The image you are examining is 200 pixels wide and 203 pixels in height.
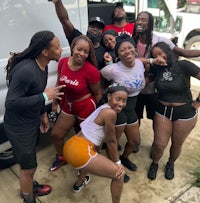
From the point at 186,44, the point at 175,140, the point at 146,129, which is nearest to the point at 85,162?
the point at 175,140

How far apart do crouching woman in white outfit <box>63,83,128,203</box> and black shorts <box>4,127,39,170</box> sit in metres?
0.31

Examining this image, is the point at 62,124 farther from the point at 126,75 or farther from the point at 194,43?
the point at 194,43

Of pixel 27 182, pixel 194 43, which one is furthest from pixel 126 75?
pixel 194 43

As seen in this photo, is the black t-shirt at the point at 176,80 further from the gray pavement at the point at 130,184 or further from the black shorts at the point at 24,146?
the black shorts at the point at 24,146

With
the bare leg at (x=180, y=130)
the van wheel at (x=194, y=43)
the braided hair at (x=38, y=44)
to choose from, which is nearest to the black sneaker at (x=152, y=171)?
the bare leg at (x=180, y=130)

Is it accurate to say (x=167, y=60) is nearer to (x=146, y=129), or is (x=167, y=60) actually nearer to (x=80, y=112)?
(x=80, y=112)

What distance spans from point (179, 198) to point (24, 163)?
168cm

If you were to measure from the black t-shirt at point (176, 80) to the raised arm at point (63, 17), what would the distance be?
103 cm

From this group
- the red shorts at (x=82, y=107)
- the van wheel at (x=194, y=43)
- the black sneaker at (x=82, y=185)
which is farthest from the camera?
the van wheel at (x=194, y=43)

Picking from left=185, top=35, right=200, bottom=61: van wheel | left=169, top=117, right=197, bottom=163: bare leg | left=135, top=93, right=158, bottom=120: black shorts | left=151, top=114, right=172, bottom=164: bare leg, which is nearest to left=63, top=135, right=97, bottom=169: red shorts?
left=151, top=114, right=172, bottom=164: bare leg

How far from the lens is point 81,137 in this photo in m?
2.61

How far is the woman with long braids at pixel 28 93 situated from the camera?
7.38 ft

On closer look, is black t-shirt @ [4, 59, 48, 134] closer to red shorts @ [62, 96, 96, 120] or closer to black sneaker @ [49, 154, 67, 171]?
red shorts @ [62, 96, 96, 120]

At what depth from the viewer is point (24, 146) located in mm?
2463
